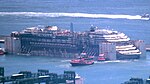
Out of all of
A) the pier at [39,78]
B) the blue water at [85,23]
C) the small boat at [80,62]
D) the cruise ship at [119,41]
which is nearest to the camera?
the pier at [39,78]

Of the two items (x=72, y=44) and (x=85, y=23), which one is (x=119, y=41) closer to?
(x=72, y=44)

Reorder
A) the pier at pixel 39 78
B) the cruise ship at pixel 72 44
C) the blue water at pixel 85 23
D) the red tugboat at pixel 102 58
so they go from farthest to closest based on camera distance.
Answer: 1. the cruise ship at pixel 72 44
2. the red tugboat at pixel 102 58
3. the blue water at pixel 85 23
4. the pier at pixel 39 78

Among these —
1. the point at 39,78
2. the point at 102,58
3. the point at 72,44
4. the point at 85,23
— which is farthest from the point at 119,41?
the point at 39,78

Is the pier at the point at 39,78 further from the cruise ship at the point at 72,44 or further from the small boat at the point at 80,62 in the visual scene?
the cruise ship at the point at 72,44

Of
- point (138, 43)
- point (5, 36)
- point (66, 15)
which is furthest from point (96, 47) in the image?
point (66, 15)

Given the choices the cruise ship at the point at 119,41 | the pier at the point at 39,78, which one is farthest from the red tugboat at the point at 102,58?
the pier at the point at 39,78

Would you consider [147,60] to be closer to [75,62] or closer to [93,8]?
[75,62]

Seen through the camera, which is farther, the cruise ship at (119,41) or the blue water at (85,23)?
the cruise ship at (119,41)

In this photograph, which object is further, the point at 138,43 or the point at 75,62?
the point at 138,43
